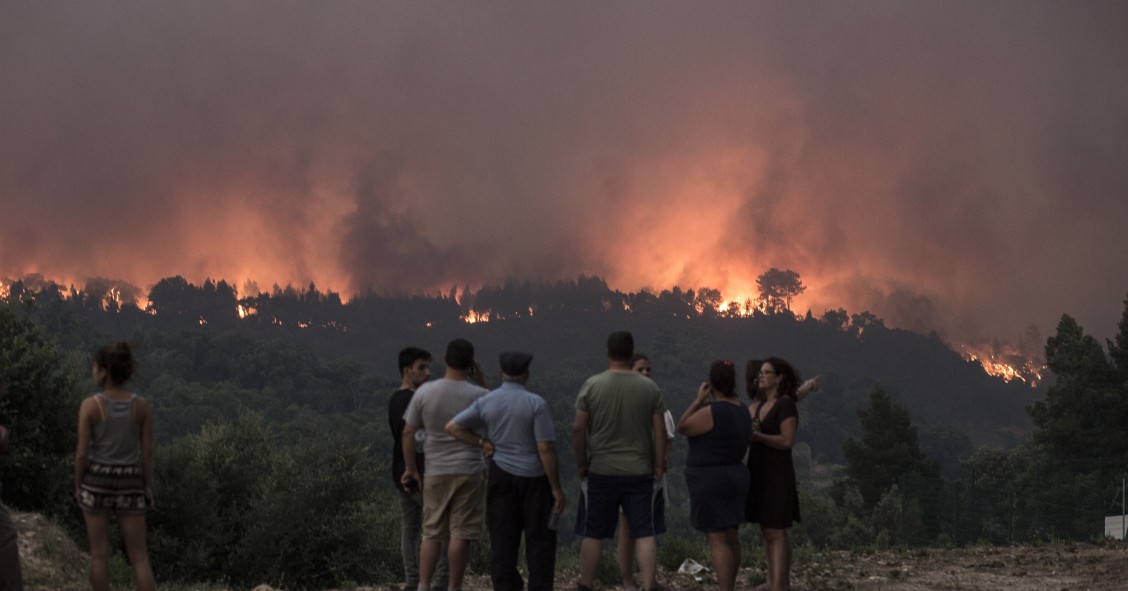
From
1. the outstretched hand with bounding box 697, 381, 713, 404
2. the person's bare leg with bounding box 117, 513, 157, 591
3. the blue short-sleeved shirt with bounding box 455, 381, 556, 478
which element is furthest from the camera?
the outstretched hand with bounding box 697, 381, 713, 404

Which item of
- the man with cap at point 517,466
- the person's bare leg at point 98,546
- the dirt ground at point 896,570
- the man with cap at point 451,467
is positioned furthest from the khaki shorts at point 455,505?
the dirt ground at point 896,570

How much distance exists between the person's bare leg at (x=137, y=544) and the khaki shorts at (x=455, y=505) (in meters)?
2.12

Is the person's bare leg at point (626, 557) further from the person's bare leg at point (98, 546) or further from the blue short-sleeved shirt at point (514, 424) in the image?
the person's bare leg at point (98, 546)

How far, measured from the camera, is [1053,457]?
68000mm

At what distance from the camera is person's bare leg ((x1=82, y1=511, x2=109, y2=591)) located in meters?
7.87

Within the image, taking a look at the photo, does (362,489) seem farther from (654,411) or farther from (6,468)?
(654,411)

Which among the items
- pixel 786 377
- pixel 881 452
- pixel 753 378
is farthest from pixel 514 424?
pixel 881 452

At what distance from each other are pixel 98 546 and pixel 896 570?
403 inches

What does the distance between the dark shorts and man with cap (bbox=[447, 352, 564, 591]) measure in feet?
1.50

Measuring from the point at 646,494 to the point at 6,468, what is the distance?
16.7 meters

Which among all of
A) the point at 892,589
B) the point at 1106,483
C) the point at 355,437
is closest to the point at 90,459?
the point at 892,589

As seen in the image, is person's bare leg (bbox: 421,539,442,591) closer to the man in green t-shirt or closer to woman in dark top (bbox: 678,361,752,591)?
the man in green t-shirt

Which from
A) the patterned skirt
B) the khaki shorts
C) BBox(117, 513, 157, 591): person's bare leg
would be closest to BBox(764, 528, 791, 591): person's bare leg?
the khaki shorts

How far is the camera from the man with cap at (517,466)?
8891mm
